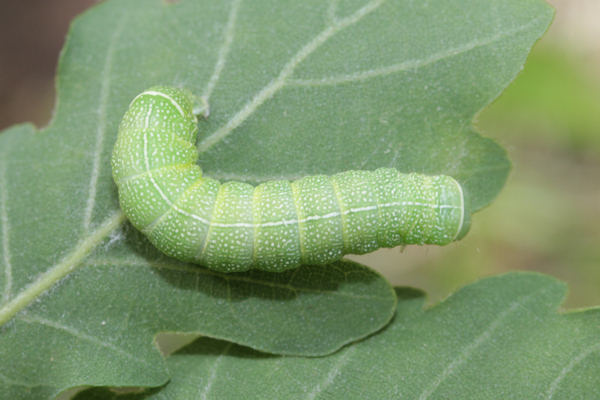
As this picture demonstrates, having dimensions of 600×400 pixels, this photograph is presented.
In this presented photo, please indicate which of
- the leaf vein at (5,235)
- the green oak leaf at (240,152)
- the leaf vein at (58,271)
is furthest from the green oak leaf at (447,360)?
the leaf vein at (5,235)

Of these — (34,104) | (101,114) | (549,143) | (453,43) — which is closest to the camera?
(453,43)

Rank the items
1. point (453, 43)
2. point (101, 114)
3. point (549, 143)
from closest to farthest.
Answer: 1. point (453, 43)
2. point (101, 114)
3. point (549, 143)

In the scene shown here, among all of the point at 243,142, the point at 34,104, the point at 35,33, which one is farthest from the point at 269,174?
the point at 35,33

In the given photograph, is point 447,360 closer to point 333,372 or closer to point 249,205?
point 333,372

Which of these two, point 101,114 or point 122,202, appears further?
point 101,114

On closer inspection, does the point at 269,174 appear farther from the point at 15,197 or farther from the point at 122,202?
the point at 15,197

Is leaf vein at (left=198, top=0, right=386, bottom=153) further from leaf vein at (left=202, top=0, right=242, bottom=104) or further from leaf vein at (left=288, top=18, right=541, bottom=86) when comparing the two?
leaf vein at (left=202, top=0, right=242, bottom=104)

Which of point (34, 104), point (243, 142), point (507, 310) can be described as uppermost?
point (243, 142)

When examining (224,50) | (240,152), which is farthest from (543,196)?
(224,50)

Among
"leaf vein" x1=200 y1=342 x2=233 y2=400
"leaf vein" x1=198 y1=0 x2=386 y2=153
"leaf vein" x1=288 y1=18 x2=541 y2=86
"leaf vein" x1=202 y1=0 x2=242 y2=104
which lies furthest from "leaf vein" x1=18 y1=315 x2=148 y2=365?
"leaf vein" x1=288 y1=18 x2=541 y2=86
